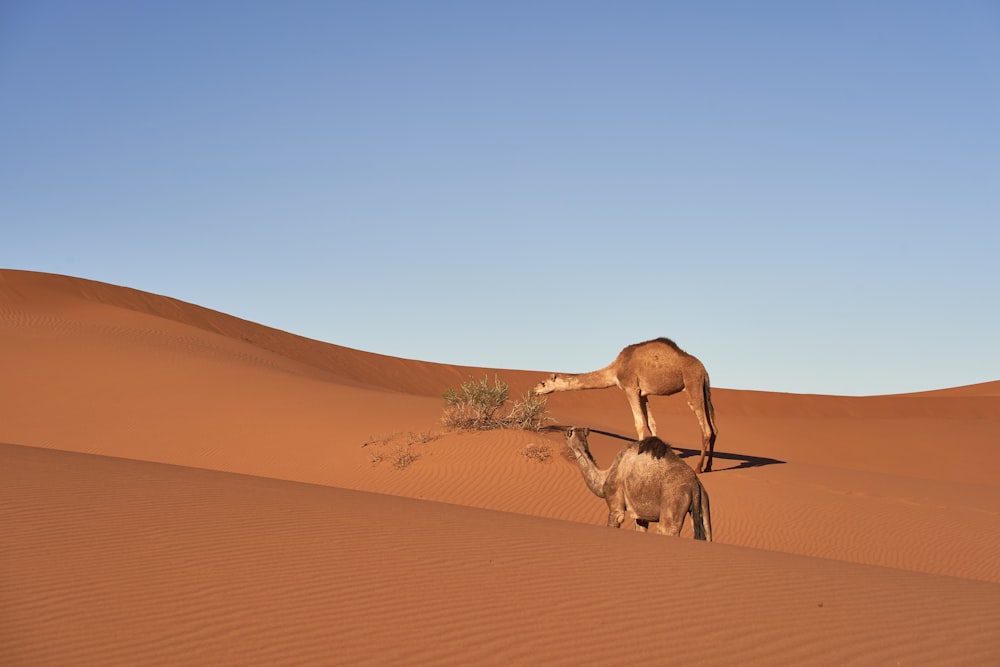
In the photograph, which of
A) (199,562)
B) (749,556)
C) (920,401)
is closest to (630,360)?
(749,556)

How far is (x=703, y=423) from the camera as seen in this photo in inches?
733

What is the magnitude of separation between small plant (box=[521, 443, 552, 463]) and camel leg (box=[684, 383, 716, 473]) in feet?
10.3

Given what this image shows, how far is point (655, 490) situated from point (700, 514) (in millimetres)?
529

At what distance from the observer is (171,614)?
5125 millimetres

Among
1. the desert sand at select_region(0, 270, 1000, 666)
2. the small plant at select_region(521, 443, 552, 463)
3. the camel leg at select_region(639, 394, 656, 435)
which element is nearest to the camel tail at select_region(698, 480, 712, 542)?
the desert sand at select_region(0, 270, 1000, 666)

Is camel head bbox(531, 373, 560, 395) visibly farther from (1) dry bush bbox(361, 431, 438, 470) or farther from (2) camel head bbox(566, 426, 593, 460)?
(2) camel head bbox(566, 426, 593, 460)

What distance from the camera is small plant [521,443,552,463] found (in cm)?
1886

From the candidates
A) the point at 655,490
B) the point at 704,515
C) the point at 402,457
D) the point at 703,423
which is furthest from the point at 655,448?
the point at 402,457

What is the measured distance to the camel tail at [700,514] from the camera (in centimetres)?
937

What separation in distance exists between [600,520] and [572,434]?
222 inches

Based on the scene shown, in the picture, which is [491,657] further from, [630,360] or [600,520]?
[630,360]

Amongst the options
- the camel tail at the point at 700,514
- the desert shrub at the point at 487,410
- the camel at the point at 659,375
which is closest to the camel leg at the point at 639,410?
the camel at the point at 659,375

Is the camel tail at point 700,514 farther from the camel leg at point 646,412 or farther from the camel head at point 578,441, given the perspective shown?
the camel leg at point 646,412

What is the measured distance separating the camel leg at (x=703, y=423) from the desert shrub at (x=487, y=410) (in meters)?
3.74
